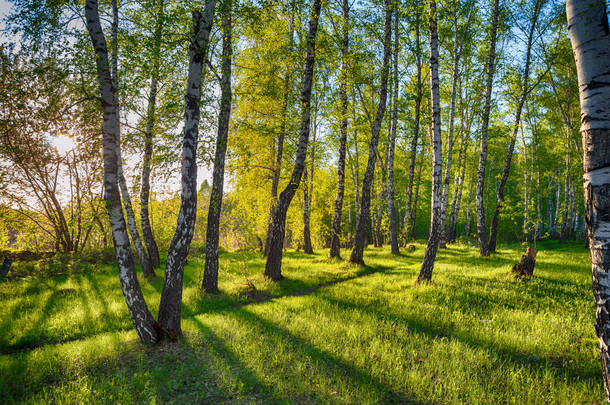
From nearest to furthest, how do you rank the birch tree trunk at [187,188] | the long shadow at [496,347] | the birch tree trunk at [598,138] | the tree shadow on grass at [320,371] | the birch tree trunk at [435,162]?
the birch tree trunk at [598,138] < the tree shadow on grass at [320,371] < the long shadow at [496,347] < the birch tree trunk at [187,188] < the birch tree trunk at [435,162]

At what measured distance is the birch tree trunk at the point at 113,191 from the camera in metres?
4.89

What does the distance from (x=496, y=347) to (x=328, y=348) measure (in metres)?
2.93

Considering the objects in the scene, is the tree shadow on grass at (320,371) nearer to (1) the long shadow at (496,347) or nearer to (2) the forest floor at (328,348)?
(2) the forest floor at (328,348)

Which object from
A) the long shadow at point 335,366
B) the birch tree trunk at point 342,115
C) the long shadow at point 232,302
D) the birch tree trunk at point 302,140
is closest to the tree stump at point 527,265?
the long shadow at point 232,302

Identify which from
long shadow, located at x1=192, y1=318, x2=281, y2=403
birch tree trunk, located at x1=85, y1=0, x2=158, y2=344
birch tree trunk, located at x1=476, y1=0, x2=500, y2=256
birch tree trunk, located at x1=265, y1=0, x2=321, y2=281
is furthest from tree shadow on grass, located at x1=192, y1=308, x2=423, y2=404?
birch tree trunk, located at x1=476, y1=0, x2=500, y2=256

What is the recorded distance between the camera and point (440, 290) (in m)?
7.81

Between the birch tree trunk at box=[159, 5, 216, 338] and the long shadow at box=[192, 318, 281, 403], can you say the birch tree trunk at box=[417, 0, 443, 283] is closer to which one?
the long shadow at box=[192, 318, 281, 403]

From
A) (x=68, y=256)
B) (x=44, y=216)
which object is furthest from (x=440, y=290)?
(x=44, y=216)

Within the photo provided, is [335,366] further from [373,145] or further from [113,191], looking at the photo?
[373,145]

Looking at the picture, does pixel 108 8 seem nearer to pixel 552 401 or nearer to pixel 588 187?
pixel 588 187

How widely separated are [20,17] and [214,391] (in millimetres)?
7516

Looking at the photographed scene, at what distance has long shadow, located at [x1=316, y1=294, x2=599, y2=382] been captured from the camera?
12.6 feet

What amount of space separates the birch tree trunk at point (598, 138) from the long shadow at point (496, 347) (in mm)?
1158

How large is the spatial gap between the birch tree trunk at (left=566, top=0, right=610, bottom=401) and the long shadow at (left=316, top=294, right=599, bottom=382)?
1158 mm
